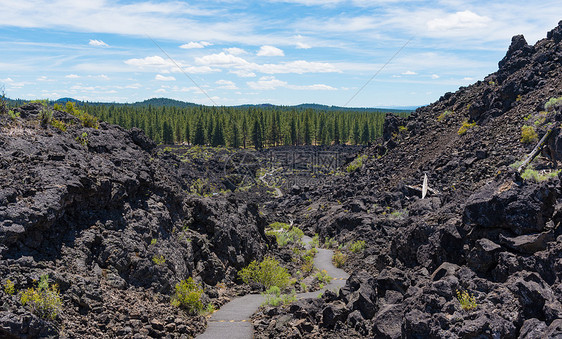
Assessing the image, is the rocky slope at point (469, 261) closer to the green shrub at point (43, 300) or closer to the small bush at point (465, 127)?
the small bush at point (465, 127)

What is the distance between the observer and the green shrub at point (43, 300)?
330 inches

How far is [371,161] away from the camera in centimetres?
4631

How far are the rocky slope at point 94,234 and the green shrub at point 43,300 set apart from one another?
200 mm

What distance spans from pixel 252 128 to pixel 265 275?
311ft

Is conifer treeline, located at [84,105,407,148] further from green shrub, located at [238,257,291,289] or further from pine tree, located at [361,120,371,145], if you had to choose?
green shrub, located at [238,257,291,289]

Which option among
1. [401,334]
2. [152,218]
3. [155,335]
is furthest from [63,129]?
[401,334]

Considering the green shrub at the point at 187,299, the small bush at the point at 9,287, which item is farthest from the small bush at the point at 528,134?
the small bush at the point at 9,287

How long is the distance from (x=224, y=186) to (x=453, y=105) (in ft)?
113

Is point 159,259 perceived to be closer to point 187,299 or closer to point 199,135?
point 187,299

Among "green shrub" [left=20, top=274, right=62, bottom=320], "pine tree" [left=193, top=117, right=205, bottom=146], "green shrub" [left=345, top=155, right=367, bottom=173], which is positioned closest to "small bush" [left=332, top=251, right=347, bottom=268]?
"green shrub" [left=20, top=274, right=62, bottom=320]

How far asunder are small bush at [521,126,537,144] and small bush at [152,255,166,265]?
2153 centimetres

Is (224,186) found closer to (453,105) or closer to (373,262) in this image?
(453,105)

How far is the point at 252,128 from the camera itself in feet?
367

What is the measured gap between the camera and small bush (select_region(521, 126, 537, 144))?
2332 centimetres
